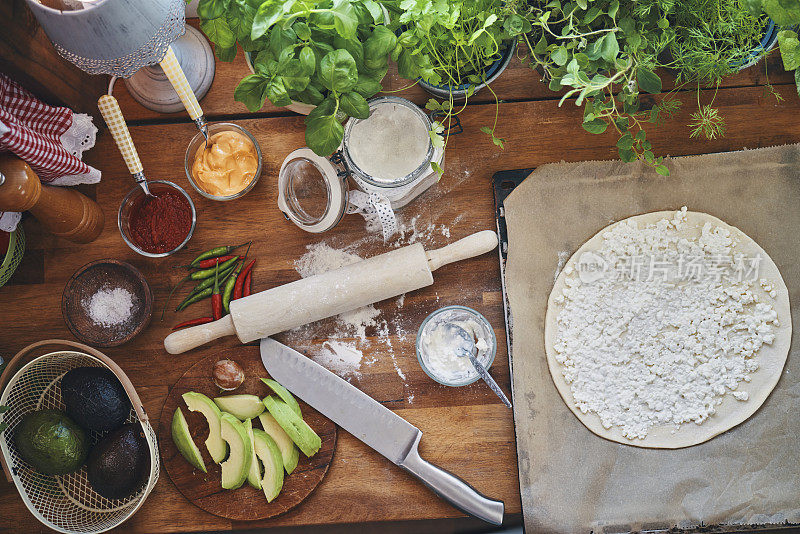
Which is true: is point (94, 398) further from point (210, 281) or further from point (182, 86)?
point (182, 86)

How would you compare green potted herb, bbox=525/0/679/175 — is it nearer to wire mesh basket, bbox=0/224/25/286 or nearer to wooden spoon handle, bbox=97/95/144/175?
wooden spoon handle, bbox=97/95/144/175

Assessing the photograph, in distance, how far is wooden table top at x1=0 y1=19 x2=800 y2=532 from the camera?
4.61 feet

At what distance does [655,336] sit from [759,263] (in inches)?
11.4

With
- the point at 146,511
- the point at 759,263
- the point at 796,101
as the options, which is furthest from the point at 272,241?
the point at 796,101

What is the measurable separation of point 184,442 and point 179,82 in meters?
0.82

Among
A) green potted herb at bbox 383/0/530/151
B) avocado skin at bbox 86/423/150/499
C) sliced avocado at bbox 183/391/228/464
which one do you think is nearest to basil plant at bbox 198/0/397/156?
green potted herb at bbox 383/0/530/151

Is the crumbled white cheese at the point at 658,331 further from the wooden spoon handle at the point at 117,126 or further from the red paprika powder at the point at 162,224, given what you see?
the wooden spoon handle at the point at 117,126

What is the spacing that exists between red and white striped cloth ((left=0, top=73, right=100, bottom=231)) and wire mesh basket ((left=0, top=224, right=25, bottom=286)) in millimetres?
46

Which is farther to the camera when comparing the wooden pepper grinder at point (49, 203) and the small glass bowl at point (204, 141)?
the small glass bowl at point (204, 141)

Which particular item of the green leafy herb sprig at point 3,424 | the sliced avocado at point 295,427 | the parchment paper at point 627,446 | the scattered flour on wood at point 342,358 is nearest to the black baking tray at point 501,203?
the parchment paper at point 627,446

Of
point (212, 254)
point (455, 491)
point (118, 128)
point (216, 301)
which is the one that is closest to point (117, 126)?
point (118, 128)

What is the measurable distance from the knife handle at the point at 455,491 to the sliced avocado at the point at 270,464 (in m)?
0.29

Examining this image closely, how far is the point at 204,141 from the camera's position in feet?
4.71

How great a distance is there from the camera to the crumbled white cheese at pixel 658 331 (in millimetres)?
1363
